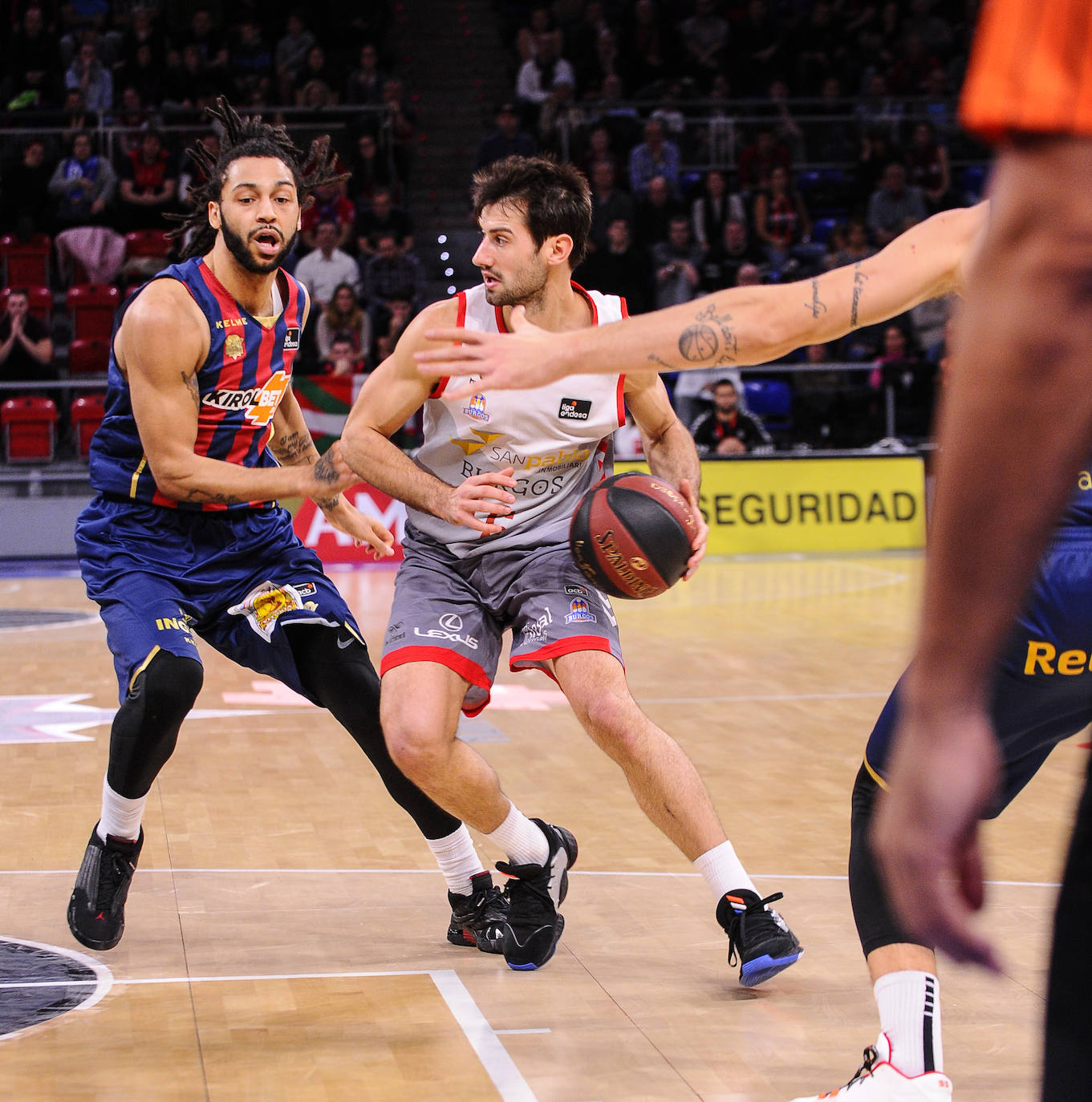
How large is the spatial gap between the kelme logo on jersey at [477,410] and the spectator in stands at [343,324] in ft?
30.9

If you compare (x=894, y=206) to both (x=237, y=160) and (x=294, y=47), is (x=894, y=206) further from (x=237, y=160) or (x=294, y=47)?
(x=237, y=160)

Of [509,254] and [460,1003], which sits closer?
[460,1003]

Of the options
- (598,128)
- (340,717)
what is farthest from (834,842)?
(598,128)

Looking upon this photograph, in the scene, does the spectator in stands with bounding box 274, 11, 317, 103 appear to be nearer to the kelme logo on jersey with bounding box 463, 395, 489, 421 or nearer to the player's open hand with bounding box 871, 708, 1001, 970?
the kelme logo on jersey with bounding box 463, 395, 489, 421

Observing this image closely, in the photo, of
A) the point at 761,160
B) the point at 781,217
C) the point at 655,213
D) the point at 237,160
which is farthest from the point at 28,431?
the point at 237,160

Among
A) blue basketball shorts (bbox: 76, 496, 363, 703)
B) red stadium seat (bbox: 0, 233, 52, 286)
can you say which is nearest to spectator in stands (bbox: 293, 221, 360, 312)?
red stadium seat (bbox: 0, 233, 52, 286)

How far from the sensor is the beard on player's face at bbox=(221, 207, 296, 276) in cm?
404

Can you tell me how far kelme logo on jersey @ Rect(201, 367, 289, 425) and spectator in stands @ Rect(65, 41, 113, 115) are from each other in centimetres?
1293

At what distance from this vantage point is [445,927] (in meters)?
3.91

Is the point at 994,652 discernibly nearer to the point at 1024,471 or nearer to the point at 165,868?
the point at 1024,471

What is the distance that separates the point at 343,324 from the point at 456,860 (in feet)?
32.8

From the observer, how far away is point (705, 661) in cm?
808

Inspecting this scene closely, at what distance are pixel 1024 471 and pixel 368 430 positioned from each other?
3.21m

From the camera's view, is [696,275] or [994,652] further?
[696,275]
